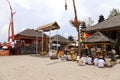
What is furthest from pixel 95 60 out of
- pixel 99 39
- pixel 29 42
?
pixel 29 42

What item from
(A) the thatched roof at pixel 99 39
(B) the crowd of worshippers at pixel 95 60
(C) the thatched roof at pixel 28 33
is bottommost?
(B) the crowd of worshippers at pixel 95 60

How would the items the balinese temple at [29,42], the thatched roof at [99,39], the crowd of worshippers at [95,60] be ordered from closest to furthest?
the crowd of worshippers at [95,60]
the thatched roof at [99,39]
the balinese temple at [29,42]

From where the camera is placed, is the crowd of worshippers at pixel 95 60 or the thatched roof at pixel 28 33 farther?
the thatched roof at pixel 28 33

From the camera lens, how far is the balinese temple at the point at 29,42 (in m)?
28.7

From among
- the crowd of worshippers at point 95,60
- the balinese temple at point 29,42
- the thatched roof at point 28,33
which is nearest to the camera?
the crowd of worshippers at point 95,60

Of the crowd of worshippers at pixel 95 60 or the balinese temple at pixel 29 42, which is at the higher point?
the balinese temple at pixel 29 42

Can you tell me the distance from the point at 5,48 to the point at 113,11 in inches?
1228

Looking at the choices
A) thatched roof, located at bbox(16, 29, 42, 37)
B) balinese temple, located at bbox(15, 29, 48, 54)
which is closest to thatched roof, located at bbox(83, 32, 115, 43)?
balinese temple, located at bbox(15, 29, 48, 54)

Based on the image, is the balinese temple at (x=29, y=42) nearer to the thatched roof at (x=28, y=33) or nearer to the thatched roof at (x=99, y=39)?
the thatched roof at (x=28, y=33)

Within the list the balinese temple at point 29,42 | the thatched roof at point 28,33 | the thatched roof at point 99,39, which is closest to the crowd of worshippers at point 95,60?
the thatched roof at point 99,39

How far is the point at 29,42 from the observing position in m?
34.5

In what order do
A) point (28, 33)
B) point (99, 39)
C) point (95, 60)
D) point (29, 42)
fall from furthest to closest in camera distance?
point (29, 42) < point (28, 33) < point (99, 39) < point (95, 60)

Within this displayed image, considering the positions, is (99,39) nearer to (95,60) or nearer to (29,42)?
(95,60)

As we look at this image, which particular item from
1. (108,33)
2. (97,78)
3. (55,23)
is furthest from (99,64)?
(55,23)
